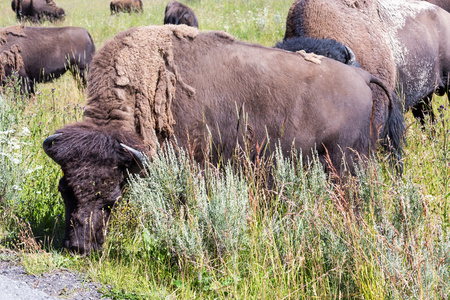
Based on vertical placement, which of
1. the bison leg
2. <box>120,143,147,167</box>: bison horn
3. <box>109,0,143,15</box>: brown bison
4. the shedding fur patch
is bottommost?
<box>109,0,143,15</box>: brown bison

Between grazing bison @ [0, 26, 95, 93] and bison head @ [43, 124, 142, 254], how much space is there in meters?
6.72

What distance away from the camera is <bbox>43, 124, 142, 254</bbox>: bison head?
3.27 metres

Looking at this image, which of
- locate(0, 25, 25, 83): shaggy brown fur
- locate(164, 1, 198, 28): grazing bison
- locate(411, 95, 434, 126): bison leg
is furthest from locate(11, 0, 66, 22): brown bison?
locate(411, 95, 434, 126): bison leg

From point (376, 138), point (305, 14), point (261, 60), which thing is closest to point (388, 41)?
point (305, 14)

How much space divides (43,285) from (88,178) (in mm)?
751

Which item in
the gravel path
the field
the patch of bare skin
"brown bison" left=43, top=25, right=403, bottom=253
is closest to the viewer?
the field

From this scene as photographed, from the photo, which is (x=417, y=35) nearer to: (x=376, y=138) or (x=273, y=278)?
(x=376, y=138)

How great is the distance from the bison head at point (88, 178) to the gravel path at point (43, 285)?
0.24 metres

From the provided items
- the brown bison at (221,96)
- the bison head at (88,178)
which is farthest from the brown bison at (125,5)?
the bison head at (88,178)

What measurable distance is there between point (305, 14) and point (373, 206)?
3.09m

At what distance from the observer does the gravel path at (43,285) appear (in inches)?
108

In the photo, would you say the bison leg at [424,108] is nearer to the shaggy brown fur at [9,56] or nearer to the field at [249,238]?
the field at [249,238]

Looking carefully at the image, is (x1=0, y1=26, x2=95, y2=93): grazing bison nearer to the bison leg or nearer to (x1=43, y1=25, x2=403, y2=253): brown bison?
(x1=43, y1=25, x2=403, y2=253): brown bison

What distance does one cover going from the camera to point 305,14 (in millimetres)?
5539
